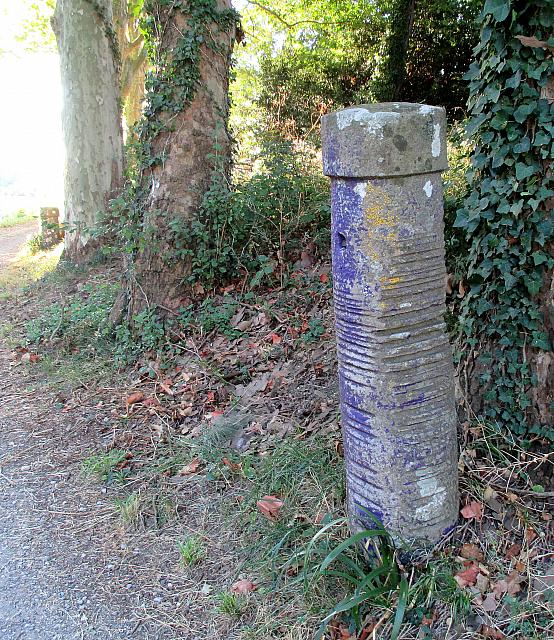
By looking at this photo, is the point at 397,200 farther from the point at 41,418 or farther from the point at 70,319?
the point at 70,319

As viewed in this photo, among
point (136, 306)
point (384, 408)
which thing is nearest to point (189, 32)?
point (136, 306)

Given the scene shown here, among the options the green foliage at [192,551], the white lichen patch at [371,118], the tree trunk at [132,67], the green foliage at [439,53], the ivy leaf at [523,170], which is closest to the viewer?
the white lichen patch at [371,118]

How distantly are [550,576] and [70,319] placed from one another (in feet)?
18.9

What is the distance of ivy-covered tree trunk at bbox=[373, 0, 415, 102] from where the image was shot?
12.1m

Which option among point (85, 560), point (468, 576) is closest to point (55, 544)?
A: point (85, 560)

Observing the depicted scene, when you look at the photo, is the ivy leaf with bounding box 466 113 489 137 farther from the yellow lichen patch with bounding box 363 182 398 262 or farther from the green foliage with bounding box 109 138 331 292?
the green foliage with bounding box 109 138 331 292

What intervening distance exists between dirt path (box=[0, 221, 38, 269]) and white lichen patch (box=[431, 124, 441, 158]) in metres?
10.7

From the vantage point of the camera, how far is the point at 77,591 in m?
3.40

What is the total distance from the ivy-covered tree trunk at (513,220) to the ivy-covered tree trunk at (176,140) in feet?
11.2

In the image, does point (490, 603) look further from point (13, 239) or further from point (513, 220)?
point (13, 239)

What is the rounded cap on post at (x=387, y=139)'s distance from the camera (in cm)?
248

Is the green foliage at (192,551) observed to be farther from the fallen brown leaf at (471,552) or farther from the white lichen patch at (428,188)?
the white lichen patch at (428,188)

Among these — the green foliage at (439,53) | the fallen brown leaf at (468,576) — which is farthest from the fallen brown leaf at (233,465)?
the green foliage at (439,53)

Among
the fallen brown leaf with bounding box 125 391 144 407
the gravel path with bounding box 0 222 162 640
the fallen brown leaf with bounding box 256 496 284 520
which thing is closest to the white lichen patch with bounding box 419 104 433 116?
the fallen brown leaf with bounding box 256 496 284 520
